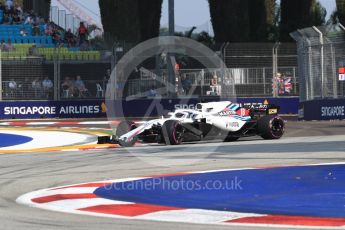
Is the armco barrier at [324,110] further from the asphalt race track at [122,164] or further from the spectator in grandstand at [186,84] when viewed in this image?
the asphalt race track at [122,164]

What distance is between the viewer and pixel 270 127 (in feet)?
58.9

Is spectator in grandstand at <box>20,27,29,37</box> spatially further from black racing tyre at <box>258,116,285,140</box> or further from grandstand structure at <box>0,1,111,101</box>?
black racing tyre at <box>258,116,285,140</box>

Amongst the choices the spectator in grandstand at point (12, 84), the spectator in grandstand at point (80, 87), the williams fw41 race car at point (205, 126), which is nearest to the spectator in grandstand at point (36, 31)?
the spectator in grandstand at point (80, 87)

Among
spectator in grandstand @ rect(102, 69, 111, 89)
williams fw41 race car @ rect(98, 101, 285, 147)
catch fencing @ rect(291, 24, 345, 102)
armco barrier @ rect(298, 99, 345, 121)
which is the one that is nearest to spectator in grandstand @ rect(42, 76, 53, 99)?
spectator in grandstand @ rect(102, 69, 111, 89)

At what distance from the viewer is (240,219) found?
24.2 ft

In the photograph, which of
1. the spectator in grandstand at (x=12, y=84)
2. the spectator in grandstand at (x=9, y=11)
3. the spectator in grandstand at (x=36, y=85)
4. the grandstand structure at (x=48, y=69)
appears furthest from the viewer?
the spectator in grandstand at (x=9, y=11)

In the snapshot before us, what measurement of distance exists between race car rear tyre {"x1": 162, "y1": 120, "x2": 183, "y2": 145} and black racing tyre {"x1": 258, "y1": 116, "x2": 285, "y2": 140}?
2.02 metres

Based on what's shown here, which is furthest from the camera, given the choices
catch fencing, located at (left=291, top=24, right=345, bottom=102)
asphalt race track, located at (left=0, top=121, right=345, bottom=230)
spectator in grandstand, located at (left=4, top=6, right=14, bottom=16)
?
spectator in grandstand, located at (left=4, top=6, right=14, bottom=16)

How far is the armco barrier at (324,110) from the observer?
84.0 feet

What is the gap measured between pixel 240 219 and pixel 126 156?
7.38 metres

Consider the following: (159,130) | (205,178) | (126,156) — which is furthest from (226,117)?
(205,178)

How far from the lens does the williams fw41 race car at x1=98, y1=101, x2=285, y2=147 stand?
1683 cm

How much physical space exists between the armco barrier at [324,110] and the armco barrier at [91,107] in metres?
3.69

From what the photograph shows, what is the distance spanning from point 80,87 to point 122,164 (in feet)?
59.0
